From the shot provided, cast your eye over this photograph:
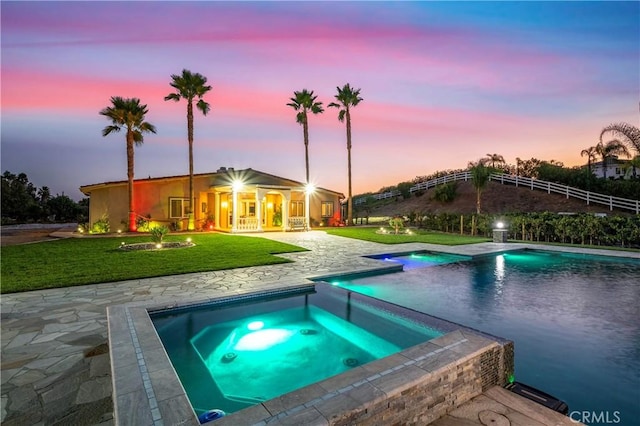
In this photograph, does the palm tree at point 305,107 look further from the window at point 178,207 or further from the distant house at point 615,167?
the distant house at point 615,167

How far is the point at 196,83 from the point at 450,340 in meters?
22.9

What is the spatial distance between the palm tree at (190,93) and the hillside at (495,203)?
73.1ft

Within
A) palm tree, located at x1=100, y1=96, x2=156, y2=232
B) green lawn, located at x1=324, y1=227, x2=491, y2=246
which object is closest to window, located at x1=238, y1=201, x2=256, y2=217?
palm tree, located at x1=100, y1=96, x2=156, y2=232

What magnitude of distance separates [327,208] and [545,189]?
65.0 ft

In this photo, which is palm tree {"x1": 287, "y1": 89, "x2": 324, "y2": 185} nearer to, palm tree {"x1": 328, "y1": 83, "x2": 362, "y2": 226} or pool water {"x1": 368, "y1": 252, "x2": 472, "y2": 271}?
palm tree {"x1": 328, "y1": 83, "x2": 362, "y2": 226}

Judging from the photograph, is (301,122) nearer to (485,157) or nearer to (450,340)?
(485,157)

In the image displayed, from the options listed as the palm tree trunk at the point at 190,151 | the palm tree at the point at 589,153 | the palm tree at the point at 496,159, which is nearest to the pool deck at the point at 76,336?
the palm tree trunk at the point at 190,151

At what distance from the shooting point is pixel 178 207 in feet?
71.5

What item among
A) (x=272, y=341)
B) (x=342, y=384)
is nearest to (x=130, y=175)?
(x=272, y=341)

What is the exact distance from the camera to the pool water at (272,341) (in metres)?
3.63

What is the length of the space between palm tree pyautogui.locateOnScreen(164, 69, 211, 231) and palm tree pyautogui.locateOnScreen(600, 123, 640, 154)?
27140 millimetres

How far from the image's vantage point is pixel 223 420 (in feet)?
Result: 7.43

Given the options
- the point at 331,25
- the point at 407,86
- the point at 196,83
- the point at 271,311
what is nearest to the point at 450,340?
the point at 271,311

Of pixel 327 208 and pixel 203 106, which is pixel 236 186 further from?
pixel 327 208
